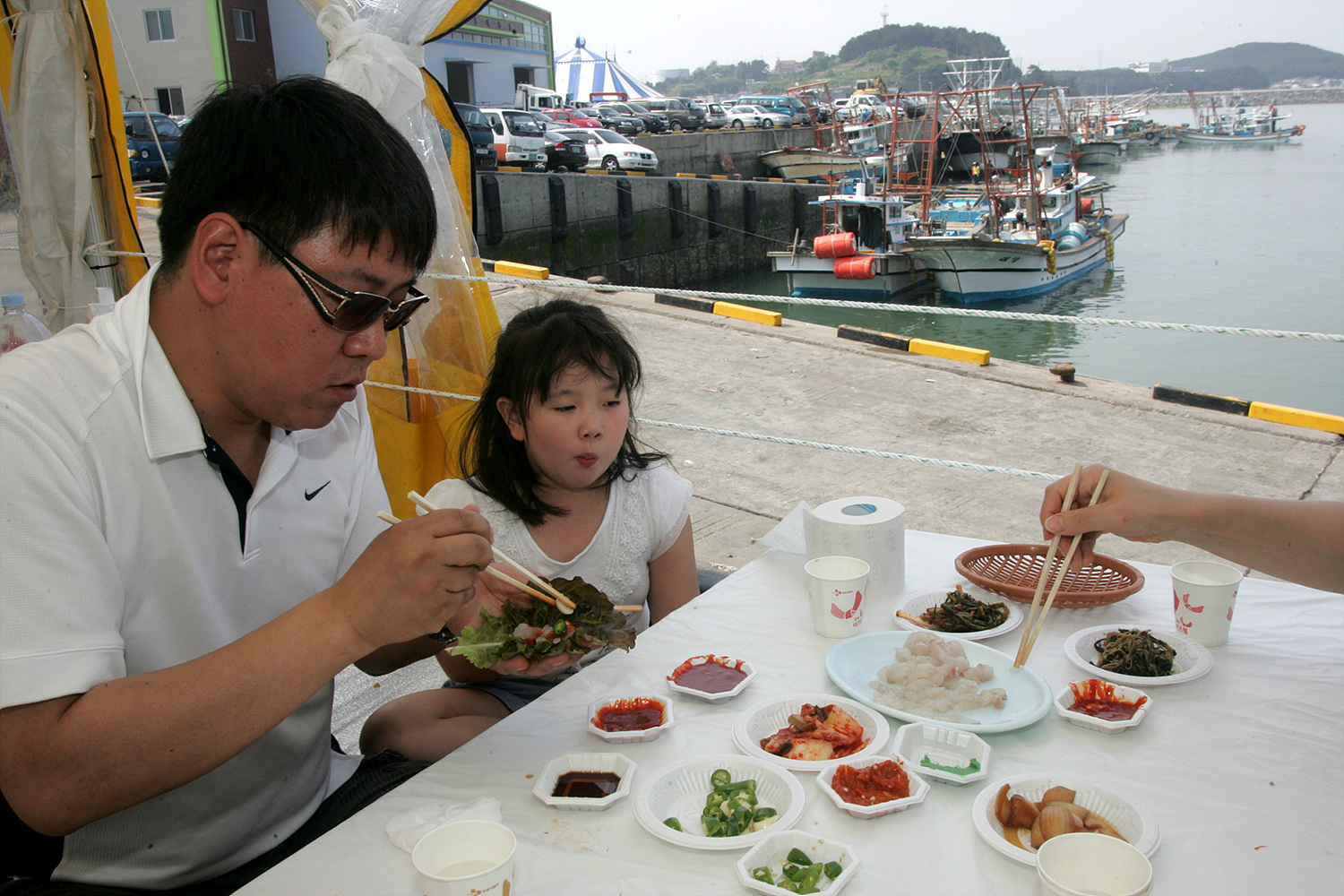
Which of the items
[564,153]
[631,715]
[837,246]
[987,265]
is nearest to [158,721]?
[631,715]

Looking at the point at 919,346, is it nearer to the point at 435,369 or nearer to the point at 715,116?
the point at 435,369

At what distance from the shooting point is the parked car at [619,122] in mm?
29938

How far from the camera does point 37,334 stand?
3.89 m

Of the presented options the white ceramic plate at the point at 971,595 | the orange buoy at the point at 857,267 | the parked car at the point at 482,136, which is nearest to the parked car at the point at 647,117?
the parked car at the point at 482,136

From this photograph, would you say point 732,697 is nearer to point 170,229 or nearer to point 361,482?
point 361,482

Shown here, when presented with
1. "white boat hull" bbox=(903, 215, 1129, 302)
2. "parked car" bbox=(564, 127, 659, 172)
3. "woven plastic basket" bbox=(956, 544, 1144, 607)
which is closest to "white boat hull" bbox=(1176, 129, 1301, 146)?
"white boat hull" bbox=(903, 215, 1129, 302)

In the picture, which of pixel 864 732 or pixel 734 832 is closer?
pixel 734 832

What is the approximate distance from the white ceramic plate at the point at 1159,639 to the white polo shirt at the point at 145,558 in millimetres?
1386

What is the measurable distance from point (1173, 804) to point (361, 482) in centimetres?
146

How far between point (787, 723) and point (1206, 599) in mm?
845

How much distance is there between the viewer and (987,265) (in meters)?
18.4

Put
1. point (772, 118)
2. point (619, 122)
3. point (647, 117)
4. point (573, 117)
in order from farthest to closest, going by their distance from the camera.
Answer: point (772, 118), point (647, 117), point (619, 122), point (573, 117)

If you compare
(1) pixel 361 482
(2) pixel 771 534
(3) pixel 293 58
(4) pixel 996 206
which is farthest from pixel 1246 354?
(3) pixel 293 58

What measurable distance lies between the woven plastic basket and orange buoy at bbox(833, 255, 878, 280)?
1717 centimetres
